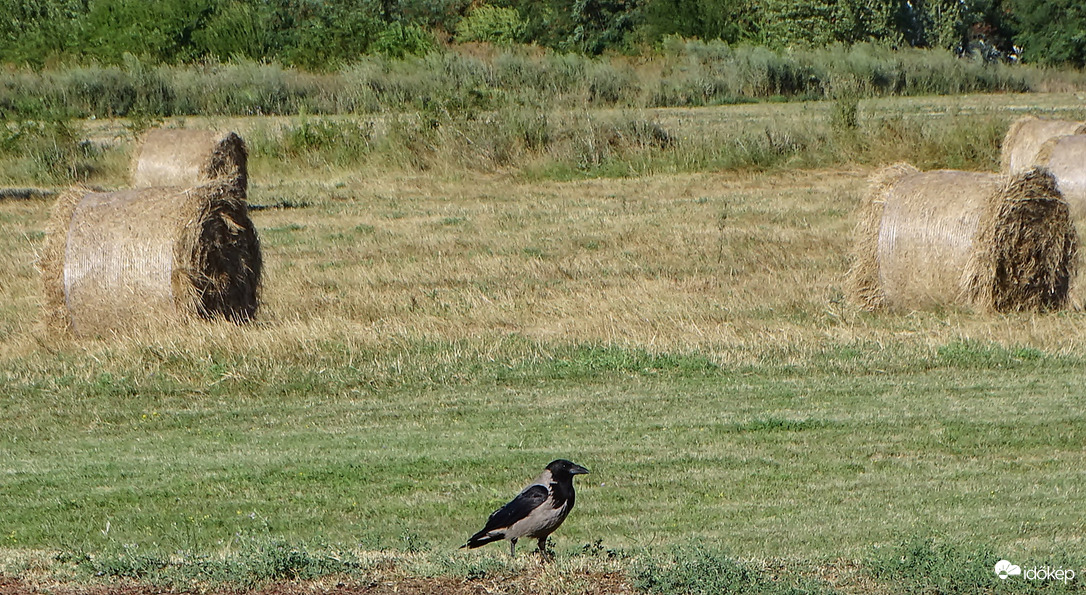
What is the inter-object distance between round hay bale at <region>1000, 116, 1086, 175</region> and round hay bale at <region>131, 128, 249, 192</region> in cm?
1205

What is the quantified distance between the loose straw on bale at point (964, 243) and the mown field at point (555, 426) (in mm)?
364

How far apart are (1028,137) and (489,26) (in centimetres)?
3645

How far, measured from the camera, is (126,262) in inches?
465

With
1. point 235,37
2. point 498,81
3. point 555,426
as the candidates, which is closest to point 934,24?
point 498,81

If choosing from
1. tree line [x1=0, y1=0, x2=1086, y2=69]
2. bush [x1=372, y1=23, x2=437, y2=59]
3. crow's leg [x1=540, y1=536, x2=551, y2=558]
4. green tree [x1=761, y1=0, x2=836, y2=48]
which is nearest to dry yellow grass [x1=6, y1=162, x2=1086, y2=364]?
crow's leg [x1=540, y1=536, x2=551, y2=558]

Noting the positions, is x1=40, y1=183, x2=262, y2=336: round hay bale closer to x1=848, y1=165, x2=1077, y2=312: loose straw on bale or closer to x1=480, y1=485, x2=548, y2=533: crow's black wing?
x1=848, y1=165, x2=1077, y2=312: loose straw on bale

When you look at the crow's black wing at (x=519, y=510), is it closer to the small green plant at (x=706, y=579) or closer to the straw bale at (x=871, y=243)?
the small green plant at (x=706, y=579)

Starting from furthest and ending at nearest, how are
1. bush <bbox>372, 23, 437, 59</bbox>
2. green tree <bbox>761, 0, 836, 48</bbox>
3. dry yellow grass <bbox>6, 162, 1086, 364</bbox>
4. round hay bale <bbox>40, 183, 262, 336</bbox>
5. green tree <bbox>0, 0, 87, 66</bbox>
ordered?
green tree <bbox>761, 0, 836, 48</bbox>, bush <bbox>372, 23, 437, 59</bbox>, green tree <bbox>0, 0, 87, 66</bbox>, round hay bale <bbox>40, 183, 262, 336</bbox>, dry yellow grass <bbox>6, 162, 1086, 364</bbox>

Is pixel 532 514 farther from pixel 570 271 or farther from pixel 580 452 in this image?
pixel 570 271

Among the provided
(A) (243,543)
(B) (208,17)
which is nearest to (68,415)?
(A) (243,543)

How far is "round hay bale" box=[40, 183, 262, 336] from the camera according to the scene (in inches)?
463

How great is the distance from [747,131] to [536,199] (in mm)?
7586

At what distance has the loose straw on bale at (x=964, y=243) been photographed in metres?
12.7

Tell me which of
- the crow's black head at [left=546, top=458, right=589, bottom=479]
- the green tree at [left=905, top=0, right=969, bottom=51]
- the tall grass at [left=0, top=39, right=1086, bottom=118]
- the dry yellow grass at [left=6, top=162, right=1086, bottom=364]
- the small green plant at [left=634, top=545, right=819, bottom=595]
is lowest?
the dry yellow grass at [left=6, top=162, right=1086, bottom=364]
